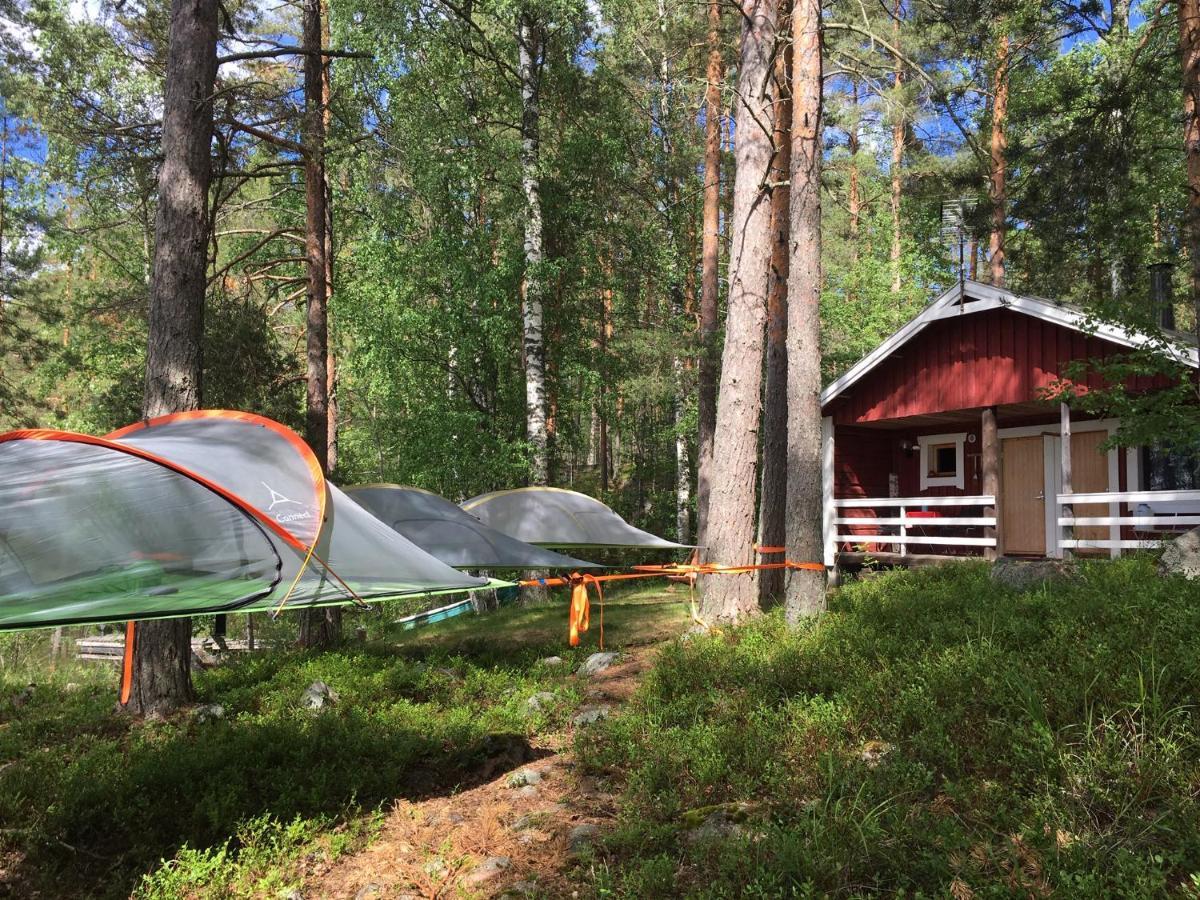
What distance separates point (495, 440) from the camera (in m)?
15.0

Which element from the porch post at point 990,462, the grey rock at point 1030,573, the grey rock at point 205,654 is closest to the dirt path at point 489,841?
the grey rock at point 1030,573

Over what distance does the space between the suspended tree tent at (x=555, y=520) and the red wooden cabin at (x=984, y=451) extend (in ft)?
13.8

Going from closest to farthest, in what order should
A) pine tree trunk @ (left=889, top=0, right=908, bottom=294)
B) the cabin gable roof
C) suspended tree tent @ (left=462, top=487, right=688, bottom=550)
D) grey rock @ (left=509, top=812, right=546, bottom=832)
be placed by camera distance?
1. grey rock @ (left=509, top=812, right=546, bottom=832)
2. the cabin gable roof
3. suspended tree tent @ (left=462, top=487, right=688, bottom=550)
4. pine tree trunk @ (left=889, top=0, right=908, bottom=294)

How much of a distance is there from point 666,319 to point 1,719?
16.2 meters

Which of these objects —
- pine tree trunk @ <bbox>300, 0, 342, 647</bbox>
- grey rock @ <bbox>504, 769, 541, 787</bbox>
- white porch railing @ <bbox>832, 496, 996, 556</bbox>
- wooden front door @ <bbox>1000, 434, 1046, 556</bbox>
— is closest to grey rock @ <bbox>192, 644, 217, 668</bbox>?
pine tree trunk @ <bbox>300, 0, 342, 647</bbox>

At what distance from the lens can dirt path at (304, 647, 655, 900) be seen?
383cm

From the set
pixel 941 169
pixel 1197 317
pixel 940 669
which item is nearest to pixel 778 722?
pixel 940 669

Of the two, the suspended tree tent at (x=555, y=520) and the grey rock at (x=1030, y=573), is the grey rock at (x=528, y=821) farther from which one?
the suspended tree tent at (x=555, y=520)

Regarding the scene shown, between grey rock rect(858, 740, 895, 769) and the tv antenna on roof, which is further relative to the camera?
the tv antenna on roof

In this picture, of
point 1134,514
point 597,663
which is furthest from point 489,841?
point 1134,514

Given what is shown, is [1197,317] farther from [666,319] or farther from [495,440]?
[666,319]

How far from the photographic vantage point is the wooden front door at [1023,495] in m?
13.3

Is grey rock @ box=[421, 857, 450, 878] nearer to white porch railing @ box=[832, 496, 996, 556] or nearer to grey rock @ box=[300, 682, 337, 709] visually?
grey rock @ box=[300, 682, 337, 709]

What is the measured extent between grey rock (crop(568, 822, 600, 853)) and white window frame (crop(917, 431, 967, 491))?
12.3m
